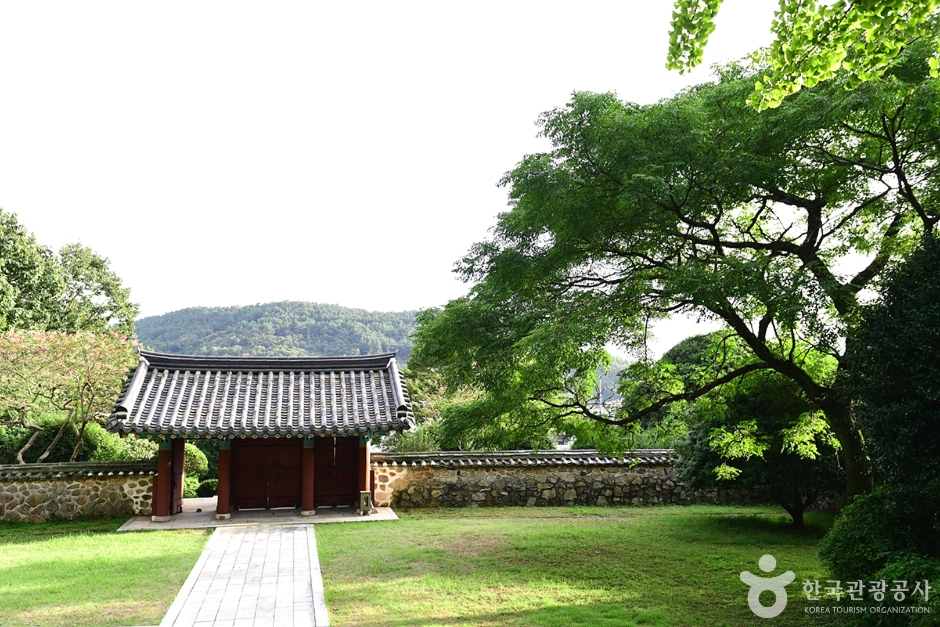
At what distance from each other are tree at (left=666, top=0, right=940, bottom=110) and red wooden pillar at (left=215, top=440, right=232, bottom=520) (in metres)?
12.4

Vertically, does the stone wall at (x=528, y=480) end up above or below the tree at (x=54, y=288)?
below

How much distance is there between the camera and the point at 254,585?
26.8ft

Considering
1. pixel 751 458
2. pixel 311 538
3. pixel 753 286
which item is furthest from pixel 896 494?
pixel 311 538

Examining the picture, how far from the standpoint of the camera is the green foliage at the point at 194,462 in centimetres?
1808

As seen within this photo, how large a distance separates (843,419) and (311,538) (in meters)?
8.54

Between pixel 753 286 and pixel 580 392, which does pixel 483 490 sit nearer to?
pixel 580 392

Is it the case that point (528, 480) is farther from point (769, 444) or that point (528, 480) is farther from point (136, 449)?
point (136, 449)

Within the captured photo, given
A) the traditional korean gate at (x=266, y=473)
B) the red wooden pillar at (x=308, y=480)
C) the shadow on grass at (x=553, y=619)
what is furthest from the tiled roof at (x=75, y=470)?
the shadow on grass at (x=553, y=619)

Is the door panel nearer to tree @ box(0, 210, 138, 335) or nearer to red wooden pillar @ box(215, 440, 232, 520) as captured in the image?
red wooden pillar @ box(215, 440, 232, 520)

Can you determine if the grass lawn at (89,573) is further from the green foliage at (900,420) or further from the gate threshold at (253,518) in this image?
the green foliage at (900,420)

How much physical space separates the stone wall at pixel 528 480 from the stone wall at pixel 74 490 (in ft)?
16.8

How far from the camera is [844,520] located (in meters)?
6.71

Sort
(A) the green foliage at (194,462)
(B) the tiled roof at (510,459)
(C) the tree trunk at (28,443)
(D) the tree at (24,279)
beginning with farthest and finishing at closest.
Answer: (D) the tree at (24,279) → (A) the green foliage at (194,462) → (C) the tree trunk at (28,443) → (B) the tiled roof at (510,459)

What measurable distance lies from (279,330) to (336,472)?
33714 mm
